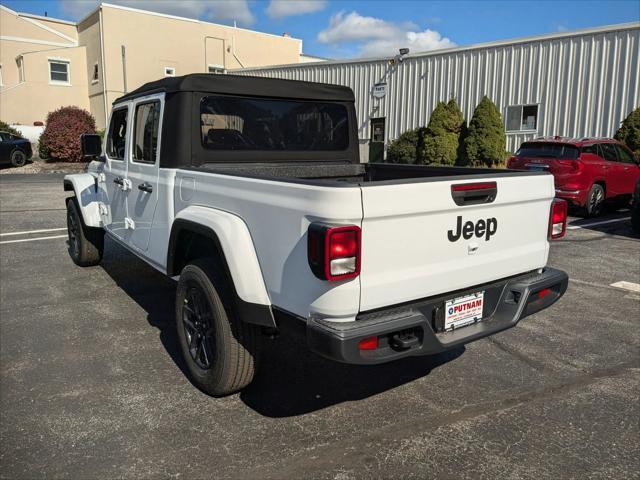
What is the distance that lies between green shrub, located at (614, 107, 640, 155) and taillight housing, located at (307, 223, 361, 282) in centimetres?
1473

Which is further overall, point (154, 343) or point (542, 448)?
point (154, 343)

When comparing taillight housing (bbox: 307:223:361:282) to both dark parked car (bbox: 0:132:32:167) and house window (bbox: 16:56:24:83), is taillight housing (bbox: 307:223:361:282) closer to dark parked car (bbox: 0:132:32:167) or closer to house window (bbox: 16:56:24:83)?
dark parked car (bbox: 0:132:32:167)

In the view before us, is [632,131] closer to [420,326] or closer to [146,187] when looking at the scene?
[146,187]

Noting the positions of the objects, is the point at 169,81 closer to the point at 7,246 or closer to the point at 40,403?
the point at 40,403

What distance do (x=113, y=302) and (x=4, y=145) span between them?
2012 cm

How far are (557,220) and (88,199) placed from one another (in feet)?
16.0

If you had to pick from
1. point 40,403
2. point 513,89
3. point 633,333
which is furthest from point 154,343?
point 513,89

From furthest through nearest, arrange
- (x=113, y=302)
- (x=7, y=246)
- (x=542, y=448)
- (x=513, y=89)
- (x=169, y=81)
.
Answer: (x=513, y=89) < (x=7, y=246) < (x=113, y=302) < (x=169, y=81) < (x=542, y=448)

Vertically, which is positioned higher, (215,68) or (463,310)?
(215,68)

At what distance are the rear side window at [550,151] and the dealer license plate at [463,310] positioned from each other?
29.5 feet

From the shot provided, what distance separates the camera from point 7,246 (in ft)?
26.9

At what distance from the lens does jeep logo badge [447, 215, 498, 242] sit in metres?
3.06

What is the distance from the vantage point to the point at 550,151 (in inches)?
444

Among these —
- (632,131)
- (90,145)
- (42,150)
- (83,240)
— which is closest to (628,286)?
(90,145)
